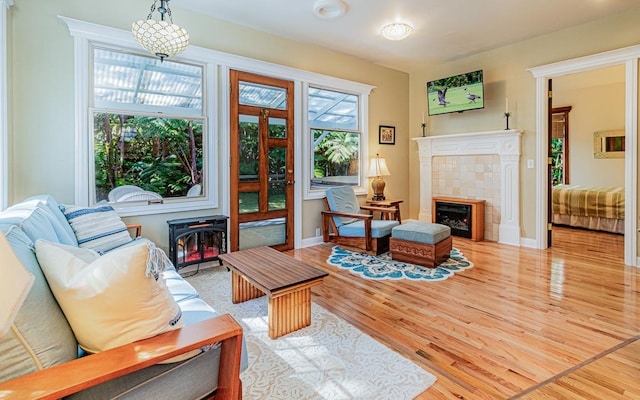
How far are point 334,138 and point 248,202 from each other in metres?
1.78

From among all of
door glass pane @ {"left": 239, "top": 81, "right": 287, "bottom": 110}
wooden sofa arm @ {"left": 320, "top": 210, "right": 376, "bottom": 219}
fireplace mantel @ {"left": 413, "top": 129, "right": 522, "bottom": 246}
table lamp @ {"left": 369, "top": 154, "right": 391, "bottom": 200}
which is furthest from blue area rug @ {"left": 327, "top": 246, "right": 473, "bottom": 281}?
door glass pane @ {"left": 239, "top": 81, "right": 287, "bottom": 110}

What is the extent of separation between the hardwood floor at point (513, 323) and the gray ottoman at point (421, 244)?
37 cm

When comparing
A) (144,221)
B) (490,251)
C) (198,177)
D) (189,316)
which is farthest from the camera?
(490,251)

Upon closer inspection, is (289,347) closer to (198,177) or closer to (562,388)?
(562,388)

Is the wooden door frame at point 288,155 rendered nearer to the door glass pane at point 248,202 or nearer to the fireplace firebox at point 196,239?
the door glass pane at point 248,202

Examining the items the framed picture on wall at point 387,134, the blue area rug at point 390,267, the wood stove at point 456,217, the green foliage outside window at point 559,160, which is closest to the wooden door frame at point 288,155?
the blue area rug at point 390,267

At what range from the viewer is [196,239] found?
11.6 ft

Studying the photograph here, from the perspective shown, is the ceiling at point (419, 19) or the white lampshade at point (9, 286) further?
the ceiling at point (419, 19)

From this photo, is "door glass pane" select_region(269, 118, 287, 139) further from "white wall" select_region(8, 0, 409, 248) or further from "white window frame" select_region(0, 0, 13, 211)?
"white window frame" select_region(0, 0, 13, 211)

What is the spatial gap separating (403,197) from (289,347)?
4.60 metres

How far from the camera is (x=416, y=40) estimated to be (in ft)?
15.2

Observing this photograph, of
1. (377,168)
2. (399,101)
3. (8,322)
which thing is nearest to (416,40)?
(399,101)

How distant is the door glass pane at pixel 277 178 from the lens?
446 cm

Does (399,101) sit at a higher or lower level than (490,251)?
higher
